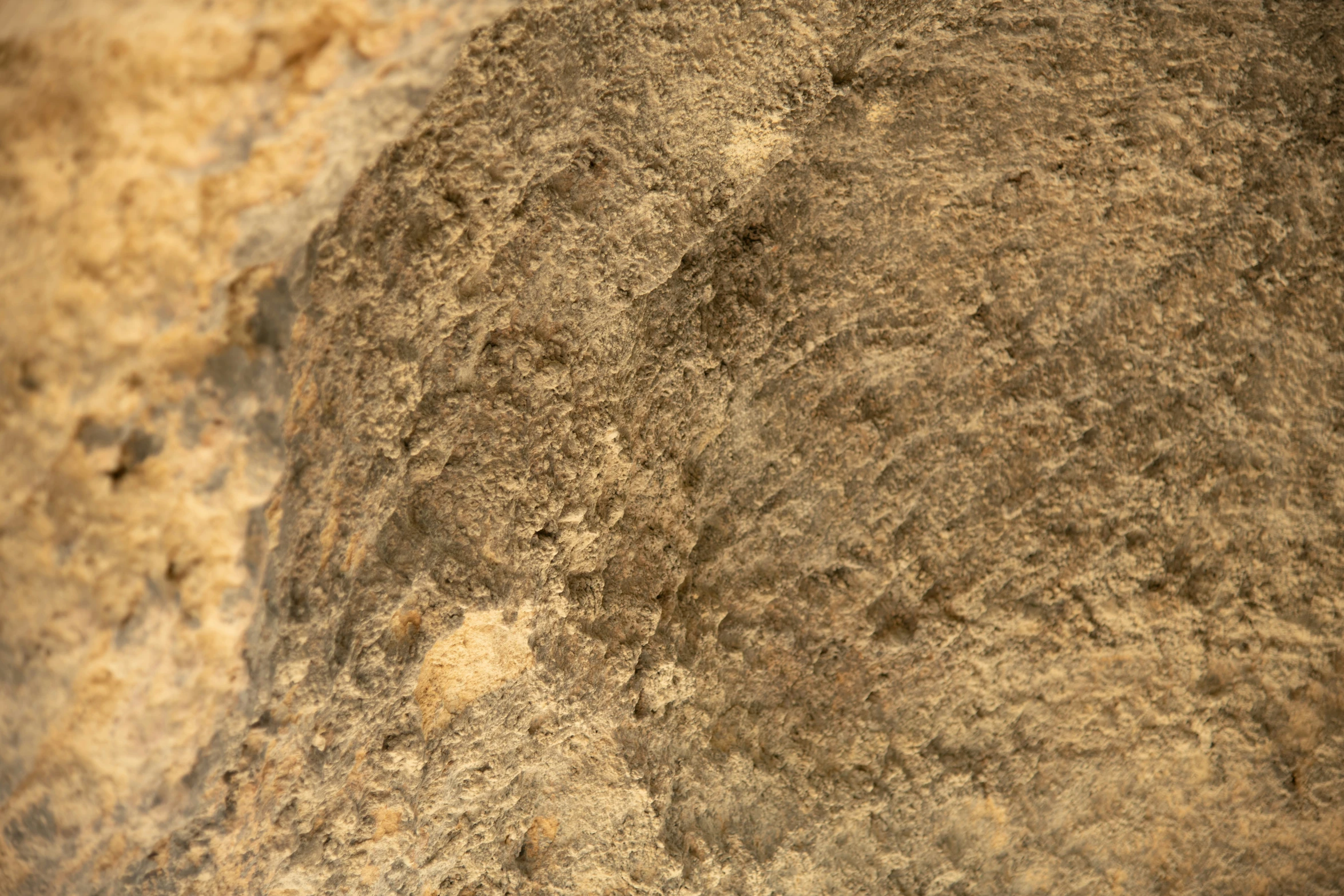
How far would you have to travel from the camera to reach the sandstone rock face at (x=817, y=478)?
956mm

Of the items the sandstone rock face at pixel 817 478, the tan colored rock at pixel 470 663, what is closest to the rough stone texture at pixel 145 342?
the sandstone rock face at pixel 817 478

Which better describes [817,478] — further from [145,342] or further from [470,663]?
[145,342]

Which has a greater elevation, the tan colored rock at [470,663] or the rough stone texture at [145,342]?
the rough stone texture at [145,342]

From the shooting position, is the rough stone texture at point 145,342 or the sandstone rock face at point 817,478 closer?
the rough stone texture at point 145,342

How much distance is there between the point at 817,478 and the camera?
3.61 ft

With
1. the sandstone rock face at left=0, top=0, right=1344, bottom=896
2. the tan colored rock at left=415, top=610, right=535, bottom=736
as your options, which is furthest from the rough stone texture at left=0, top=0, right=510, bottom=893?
the tan colored rock at left=415, top=610, right=535, bottom=736

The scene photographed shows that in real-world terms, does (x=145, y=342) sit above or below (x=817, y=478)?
above

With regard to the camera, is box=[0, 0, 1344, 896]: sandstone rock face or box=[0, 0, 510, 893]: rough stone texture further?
box=[0, 0, 1344, 896]: sandstone rock face

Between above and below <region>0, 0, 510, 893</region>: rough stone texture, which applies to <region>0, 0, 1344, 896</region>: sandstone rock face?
below

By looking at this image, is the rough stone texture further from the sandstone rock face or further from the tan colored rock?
the tan colored rock

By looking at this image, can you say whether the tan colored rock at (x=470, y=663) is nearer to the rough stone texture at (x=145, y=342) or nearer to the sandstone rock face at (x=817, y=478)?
the sandstone rock face at (x=817, y=478)

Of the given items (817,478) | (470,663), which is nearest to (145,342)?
(470,663)

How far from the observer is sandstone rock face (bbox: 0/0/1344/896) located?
37.6 inches

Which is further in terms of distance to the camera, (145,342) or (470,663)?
(470,663)
